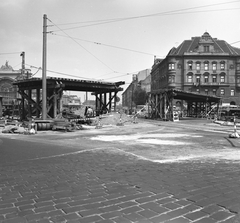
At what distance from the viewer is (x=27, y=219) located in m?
3.48

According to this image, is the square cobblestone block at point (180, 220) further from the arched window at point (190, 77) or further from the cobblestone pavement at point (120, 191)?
the arched window at point (190, 77)

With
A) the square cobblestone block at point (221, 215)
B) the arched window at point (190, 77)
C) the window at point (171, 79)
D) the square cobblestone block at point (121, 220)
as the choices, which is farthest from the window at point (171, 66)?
the square cobblestone block at point (121, 220)

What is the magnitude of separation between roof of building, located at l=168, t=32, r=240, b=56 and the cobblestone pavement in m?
67.2

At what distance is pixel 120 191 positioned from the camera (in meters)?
4.64

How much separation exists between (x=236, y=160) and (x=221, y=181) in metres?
2.63

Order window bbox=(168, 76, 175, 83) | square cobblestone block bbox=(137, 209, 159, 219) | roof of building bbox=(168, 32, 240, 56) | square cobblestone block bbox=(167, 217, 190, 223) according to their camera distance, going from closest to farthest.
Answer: square cobblestone block bbox=(167, 217, 190, 223), square cobblestone block bbox=(137, 209, 159, 219), roof of building bbox=(168, 32, 240, 56), window bbox=(168, 76, 175, 83)

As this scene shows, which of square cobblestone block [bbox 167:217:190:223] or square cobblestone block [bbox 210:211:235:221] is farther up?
square cobblestone block [bbox 210:211:235:221]

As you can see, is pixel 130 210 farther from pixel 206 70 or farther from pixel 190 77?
pixel 206 70

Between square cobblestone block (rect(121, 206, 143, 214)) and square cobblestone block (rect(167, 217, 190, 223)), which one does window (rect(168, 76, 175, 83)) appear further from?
square cobblestone block (rect(167, 217, 190, 223))

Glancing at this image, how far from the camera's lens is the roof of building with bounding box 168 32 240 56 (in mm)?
68938

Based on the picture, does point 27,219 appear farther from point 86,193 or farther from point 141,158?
point 141,158

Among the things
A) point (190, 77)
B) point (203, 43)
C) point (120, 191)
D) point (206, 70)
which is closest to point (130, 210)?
point (120, 191)

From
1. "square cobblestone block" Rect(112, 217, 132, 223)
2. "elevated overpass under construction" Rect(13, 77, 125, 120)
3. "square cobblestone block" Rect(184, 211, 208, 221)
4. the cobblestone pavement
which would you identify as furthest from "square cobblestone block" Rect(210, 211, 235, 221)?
"elevated overpass under construction" Rect(13, 77, 125, 120)

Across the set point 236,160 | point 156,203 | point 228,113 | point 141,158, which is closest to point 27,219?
point 156,203
